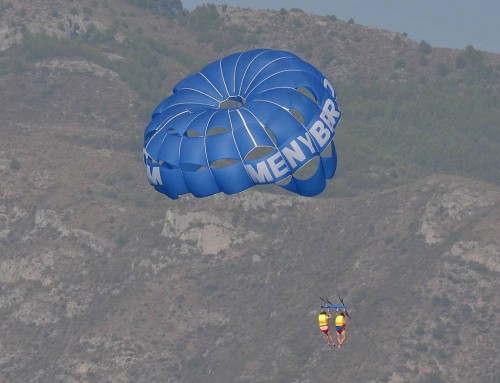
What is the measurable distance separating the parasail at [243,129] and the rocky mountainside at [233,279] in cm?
5402

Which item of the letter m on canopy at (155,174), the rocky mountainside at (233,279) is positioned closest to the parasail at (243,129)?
the letter m on canopy at (155,174)

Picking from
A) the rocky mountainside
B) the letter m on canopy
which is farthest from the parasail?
the rocky mountainside

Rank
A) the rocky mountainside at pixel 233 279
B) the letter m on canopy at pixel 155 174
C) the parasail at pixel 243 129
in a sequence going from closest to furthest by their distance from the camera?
the parasail at pixel 243 129 → the letter m on canopy at pixel 155 174 → the rocky mountainside at pixel 233 279

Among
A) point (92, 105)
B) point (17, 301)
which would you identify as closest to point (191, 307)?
point (17, 301)

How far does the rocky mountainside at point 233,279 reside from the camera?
463ft

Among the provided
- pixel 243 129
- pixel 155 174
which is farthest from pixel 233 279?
pixel 243 129

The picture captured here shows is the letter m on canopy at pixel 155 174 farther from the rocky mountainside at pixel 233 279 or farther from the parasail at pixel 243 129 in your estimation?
the rocky mountainside at pixel 233 279

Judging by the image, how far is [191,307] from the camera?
15225 cm

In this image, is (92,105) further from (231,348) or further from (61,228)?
(231,348)

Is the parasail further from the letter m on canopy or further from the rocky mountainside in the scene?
the rocky mountainside

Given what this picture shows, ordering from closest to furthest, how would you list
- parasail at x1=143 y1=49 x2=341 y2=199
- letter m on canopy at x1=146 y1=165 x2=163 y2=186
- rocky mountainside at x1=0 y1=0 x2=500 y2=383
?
parasail at x1=143 y1=49 x2=341 y2=199, letter m on canopy at x1=146 y1=165 x2=163 y2=186, rocky mountainside at x1=0 y1=0 x2=500 y2=383

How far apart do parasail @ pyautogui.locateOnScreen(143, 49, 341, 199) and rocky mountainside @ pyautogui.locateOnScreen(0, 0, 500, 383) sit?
5402 centimetres

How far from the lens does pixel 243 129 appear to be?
8150cm

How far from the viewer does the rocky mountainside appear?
463 feet
